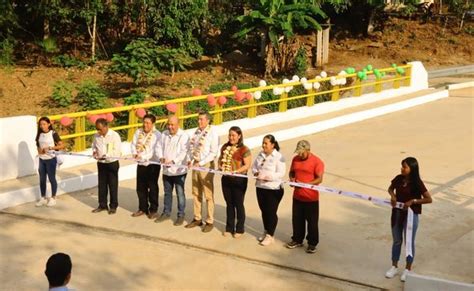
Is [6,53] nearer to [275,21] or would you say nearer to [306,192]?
[275,21]

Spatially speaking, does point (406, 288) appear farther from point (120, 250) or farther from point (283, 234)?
point (120, 250)

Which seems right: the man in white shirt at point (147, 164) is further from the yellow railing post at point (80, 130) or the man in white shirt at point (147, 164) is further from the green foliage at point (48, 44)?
the green foliage at point (48, 44)

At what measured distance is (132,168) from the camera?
36.1ft

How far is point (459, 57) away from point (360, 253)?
28.7 metres

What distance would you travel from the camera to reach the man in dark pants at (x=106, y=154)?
8469 millimetres

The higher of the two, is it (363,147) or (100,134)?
(100,134)

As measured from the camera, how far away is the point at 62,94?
71.9 feet

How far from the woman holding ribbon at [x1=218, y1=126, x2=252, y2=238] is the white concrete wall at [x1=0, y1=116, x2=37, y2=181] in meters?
3.88

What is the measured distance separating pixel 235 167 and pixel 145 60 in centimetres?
1643

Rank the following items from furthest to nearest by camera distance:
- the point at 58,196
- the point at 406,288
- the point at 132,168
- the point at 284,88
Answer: the point at 284,88 → the point at 132,168 → the point at 58,196 → the point at 406,288

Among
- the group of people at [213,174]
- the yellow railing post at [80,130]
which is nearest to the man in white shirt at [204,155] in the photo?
the group of people at [213,174]

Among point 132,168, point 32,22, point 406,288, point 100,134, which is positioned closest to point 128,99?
point 32,22

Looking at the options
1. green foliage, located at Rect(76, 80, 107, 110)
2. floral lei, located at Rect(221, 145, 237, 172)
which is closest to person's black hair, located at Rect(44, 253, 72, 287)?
floral lei, located at Rect(221, 145, 237, 172)

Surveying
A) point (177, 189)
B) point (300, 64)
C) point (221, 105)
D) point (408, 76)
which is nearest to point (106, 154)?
point (177, 189)
